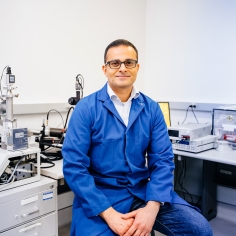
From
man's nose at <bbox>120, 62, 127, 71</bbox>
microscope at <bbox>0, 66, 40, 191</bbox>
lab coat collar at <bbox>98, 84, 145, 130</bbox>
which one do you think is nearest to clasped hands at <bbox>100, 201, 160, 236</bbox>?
lab coat collar at <bbox>98, 84, 145, 130</bbox>

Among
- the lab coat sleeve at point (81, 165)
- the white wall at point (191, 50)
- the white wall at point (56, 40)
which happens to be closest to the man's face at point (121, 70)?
the lab coat sleeve at point (81, 165)

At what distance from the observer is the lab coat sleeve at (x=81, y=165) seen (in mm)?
1274

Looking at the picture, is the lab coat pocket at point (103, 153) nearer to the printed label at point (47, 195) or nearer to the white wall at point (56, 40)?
the printed label at point (47, 195)

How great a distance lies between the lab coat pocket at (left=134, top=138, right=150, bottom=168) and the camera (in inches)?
57.9

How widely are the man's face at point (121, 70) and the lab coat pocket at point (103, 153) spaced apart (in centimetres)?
31

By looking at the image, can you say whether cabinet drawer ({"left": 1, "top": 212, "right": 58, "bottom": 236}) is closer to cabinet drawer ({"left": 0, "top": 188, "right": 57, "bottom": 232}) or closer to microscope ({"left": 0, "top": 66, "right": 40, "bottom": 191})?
cabinet drawer ({"left": 0, "top": 188, "right": 57, "bottom": 232})

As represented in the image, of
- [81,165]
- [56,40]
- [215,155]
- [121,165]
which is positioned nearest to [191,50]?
[215,155]

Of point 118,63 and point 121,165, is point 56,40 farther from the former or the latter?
point 121,165

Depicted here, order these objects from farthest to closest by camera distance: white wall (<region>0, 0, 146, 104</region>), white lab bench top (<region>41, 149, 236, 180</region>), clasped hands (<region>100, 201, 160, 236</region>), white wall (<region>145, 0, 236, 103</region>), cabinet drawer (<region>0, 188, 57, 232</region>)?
white wall (<region>145, 0, 236, 103</region>)
white wall (<region>0, 0, 146, 104</region>)
white lab bench top (<region>41, 149, 236, 180</region>)
cabinet drawer (<region>0, 188, 57, 232</region>)
clasped hands (<region>100, 201, 160, 236</region>)

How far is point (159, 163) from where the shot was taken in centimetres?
150

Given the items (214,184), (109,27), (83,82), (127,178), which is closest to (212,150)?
(214,184)

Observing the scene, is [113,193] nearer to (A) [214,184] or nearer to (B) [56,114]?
(B) [56,114]

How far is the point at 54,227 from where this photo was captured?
1.61 metres

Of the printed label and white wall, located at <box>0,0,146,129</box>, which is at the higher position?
white wall, located at <box>0,0,146,129</box>
